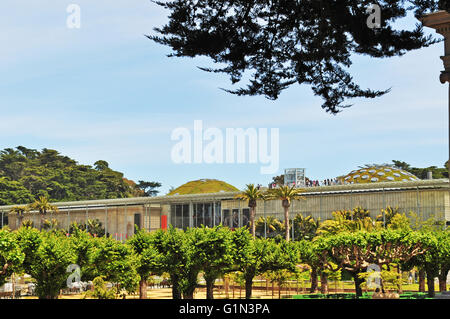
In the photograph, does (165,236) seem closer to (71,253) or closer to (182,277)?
(182,277)

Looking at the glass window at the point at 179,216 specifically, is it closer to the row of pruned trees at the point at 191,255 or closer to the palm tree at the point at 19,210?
the palm tree at the point at 19,210

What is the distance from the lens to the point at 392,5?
10750 millimetres

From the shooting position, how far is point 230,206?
8381cm

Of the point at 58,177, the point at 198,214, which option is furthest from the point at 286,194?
the point at 58,177

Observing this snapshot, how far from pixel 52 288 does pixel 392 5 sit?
31623 mm

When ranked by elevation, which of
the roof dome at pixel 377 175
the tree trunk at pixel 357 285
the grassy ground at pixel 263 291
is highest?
the roof dome at pixel 377 175

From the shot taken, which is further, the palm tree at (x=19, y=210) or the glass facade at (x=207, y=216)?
the palm tree at (x=19, y=210)

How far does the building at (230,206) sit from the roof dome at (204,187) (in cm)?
3585

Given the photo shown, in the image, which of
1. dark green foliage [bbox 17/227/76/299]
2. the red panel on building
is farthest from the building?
dark green foliage [bbox 17/227/76/299]

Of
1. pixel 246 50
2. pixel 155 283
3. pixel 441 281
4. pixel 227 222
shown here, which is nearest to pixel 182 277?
pixel 441 281

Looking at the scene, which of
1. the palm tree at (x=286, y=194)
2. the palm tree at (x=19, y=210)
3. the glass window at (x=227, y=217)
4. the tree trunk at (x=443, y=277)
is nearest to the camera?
the tree trunk at (x=443, y=277)

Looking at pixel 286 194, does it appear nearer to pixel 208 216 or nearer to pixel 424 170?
pixel 208 216

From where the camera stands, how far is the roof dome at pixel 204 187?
132625 mm

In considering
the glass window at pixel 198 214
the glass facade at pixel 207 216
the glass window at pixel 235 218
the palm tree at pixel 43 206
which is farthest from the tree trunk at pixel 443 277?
the palm tree at pixel 43 206
